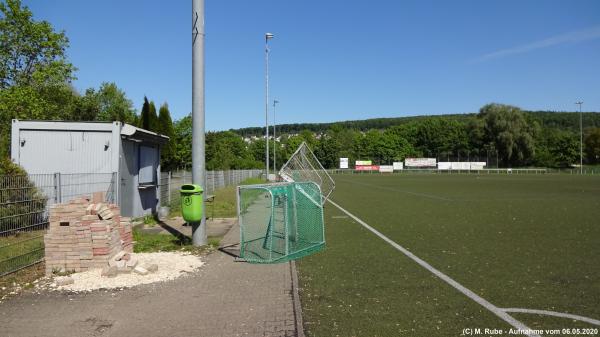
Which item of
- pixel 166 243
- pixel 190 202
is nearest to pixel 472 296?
pixel 190 202

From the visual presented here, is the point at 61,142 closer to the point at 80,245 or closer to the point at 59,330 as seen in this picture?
the point at 80,245

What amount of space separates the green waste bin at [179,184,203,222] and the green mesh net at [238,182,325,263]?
926mm

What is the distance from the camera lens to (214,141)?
74.9 m

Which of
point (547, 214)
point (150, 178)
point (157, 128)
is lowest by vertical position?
point (547, 214)

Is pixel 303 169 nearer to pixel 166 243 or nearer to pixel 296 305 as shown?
pixel 166 243

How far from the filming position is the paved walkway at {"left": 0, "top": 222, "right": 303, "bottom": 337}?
498cm

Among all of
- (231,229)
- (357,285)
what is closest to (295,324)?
(357,285)

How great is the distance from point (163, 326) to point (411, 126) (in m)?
160

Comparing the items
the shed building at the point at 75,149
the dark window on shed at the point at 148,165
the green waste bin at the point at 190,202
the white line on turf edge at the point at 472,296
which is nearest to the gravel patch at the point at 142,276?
the green waste bin at the point at 190,202

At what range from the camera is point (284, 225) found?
9383 mm

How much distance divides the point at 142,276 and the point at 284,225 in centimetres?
300

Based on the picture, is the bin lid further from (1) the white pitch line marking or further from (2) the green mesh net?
(1) the white pitch line marking

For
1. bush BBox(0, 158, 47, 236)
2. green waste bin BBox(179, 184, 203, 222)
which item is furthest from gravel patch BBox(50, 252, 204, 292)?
bush BBox(0, 158, 47, 236)

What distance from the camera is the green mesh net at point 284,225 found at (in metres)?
8.97
